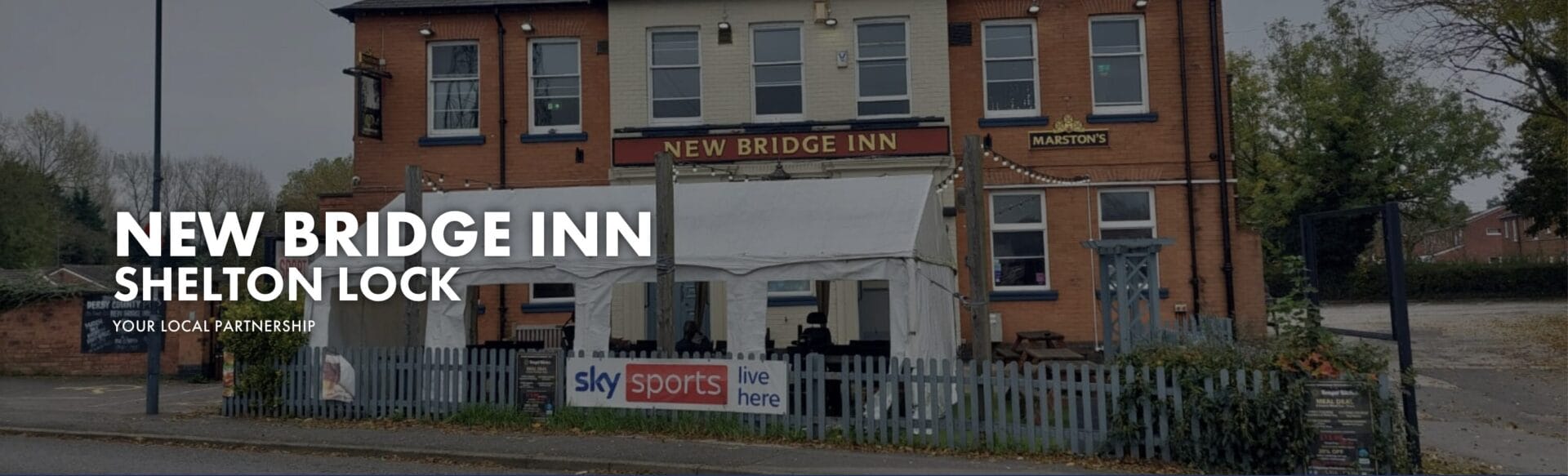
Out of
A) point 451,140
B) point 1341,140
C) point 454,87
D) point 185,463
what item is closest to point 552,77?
point 454,87

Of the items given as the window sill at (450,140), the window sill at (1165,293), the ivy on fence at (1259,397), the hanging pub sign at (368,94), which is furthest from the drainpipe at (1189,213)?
the hanging pub sign at (368,94)

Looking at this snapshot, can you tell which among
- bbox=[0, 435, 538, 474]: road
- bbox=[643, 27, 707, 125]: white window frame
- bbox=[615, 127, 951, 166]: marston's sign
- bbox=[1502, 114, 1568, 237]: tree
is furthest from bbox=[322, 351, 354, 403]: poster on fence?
bbox=[1502, 114, 1568, 237]: tree

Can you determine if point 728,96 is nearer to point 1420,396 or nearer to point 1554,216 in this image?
point 1420,396

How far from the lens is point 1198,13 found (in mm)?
19375

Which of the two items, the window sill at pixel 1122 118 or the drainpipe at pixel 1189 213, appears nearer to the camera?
the drainpipe at pixel 1189 213

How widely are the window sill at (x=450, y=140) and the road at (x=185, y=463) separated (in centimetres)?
914

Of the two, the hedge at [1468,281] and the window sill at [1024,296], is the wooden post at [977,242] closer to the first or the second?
the window sill at [1024,296]

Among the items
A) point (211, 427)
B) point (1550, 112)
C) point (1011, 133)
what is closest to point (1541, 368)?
point (1550, 112)

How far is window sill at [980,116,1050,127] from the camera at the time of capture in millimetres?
19391

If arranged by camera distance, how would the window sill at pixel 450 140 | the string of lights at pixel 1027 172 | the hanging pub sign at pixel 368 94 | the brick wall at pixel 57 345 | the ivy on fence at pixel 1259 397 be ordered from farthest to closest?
the window sill at pixel 450 140, the brick wall at pixel 57 345, the hanging pub sign at pixel 368 94, the string of lights at pixel 1027 172, the ivy on fence at pixel 1259 397

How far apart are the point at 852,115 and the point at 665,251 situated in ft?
26.2

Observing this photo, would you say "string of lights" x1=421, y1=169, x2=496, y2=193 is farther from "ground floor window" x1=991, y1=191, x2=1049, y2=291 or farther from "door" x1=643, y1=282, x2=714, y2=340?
"ground floor window" x1=991, y1=191, x2=1049, y2=291

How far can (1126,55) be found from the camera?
19516mm

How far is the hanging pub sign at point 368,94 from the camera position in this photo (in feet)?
65.0
